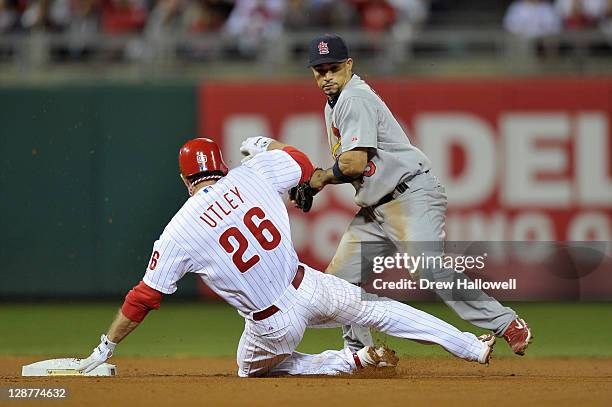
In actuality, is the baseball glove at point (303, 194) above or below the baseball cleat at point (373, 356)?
above

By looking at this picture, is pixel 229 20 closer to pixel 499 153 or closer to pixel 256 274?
pixel 499 153

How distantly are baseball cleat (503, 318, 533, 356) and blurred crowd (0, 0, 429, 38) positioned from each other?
278 inches

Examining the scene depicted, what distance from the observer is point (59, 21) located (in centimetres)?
1379

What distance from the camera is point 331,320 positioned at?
646 centimetres

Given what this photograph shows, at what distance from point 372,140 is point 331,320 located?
114 cm

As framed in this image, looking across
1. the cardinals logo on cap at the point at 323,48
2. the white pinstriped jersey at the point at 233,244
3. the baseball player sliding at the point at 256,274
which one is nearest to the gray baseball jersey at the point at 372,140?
the cardinals logo on cap at the point at 323,48

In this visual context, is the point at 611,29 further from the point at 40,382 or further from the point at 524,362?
the point at 40,382

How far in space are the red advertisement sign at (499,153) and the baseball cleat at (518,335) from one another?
17.8ft

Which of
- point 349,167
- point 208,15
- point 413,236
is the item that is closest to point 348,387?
point 413,236

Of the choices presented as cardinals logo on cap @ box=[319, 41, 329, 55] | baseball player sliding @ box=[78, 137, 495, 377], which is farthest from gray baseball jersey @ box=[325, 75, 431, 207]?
baseball player sliding @ box=[78, 137, 495, 377]

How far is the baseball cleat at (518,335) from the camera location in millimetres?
6727

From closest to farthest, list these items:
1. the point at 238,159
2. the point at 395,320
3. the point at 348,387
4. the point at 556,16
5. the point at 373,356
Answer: the point at 348,387, the point at 395,320, the point at 373,356, the point at 238,159, the point at 556,16

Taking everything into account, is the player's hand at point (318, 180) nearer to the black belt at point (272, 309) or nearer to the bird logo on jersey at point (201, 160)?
the black belt at point (272, 309)

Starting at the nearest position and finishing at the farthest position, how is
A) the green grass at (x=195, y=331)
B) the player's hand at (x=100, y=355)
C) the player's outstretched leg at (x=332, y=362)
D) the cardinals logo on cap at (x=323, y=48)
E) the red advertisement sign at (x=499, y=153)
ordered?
1. the player's hand at (x=100, y=355)
2. the player's outstretched leg at (x=332, y=362)
3. the cardinals logo on cap at (x=323, y=48)
4. the green grass at (x=195, y=331)
5. the red advertisement sign at (x=499, y=153)
